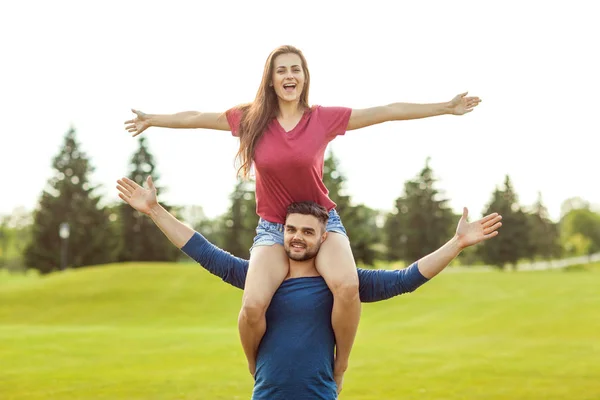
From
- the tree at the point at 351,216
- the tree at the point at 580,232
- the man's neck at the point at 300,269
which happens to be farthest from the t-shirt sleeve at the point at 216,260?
the tree at the point at 580,232

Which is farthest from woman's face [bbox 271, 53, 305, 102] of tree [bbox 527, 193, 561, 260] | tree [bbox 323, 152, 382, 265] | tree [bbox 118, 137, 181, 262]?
tree [bbox 527, 193, 561, 260]

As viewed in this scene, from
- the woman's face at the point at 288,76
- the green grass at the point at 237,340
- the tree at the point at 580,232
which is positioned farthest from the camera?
the tree at the point at 580,232

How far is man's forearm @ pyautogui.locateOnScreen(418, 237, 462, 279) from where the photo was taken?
14.2 feet

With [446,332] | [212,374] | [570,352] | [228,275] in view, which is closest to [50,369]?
[212,374]

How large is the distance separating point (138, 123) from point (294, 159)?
4.17ft

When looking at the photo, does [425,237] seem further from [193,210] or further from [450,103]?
[450,103]

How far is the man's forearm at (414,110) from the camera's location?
15.4 feet

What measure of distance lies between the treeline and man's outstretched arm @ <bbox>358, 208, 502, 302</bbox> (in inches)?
1586

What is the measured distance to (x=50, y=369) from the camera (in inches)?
480

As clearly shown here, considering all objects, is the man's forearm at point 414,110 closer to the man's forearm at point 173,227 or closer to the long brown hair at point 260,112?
the long brown hair at point 260,112

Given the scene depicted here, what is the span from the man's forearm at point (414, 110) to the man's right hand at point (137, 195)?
1590 mm

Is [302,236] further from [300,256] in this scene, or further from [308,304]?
[308,304]

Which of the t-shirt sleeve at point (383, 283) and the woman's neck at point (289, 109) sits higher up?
the woman's neck at point (289, 109)

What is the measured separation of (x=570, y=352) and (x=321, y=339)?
1134cm
